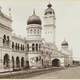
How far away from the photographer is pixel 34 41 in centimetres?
4875

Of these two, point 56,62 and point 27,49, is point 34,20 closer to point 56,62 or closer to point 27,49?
point 27,49

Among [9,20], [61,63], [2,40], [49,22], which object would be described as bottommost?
[61,63]

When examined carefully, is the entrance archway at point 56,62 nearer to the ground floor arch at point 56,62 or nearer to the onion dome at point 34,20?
the ground floor arch at point 56,62

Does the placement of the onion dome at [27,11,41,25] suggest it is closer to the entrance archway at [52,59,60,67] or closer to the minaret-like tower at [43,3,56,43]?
the entrance archway at [52,59,60,67]

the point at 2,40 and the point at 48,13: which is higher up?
the point at 48,13

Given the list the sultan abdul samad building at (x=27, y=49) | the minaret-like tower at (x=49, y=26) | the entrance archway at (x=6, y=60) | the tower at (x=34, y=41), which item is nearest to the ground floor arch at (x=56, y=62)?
the sultan abdul samad building at (x=27, y=49)

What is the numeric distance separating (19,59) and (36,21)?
10.2 m

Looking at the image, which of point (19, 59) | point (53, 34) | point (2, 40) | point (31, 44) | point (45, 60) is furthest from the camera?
point (53, 34)

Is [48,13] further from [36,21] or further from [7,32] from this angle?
[7,32]

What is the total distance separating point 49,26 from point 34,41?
20517mm

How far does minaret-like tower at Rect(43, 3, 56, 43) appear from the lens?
67.6 m

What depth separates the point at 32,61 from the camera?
47188 mm

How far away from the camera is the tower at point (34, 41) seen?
47.5 meters

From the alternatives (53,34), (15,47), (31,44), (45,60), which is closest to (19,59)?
(15,47)
